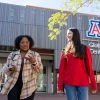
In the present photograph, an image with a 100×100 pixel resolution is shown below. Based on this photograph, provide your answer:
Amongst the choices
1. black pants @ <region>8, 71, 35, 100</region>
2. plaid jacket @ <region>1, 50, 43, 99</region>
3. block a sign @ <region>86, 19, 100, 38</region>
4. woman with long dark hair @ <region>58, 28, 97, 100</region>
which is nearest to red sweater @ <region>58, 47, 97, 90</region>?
woman with long dark hair @ <region>58, 28, 97, 100</region>

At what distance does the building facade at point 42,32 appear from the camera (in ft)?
78.0

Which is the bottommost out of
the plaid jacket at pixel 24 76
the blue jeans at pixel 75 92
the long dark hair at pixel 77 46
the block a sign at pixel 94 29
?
the blue jeans at pixel 75 92

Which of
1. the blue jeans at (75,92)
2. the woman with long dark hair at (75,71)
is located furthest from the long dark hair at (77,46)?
the blue jeans at (75,92)

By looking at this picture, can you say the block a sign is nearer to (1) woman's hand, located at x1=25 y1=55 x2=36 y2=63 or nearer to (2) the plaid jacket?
(2) the plaid jacket

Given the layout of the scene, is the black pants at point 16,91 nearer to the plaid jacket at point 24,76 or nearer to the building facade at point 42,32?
the plaid jacket at point 24,76

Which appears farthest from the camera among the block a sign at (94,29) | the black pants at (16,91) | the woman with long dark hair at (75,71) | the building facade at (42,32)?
the block a sign at (94,29)

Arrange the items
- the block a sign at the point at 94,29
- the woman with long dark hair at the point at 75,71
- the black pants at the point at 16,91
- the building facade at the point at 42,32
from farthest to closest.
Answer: the block a sign at the point at 94,29, the building facade at the point at 42,32, the woman with long dark hair at the point at 75,71, the black pants at the point at 16,91

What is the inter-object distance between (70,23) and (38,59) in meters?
21.6

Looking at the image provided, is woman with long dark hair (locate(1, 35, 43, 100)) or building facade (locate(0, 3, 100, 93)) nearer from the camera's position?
woman with long dark hair (locate(1, 35, 43, 100))

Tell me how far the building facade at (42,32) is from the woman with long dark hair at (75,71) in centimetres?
2012

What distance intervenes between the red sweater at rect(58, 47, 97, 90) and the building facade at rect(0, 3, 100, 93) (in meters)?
20.2

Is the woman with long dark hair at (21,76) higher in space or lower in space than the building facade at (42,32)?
lower

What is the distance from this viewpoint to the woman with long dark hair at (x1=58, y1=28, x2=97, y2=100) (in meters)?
3.95

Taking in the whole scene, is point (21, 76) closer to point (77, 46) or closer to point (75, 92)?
point (75, 92)
